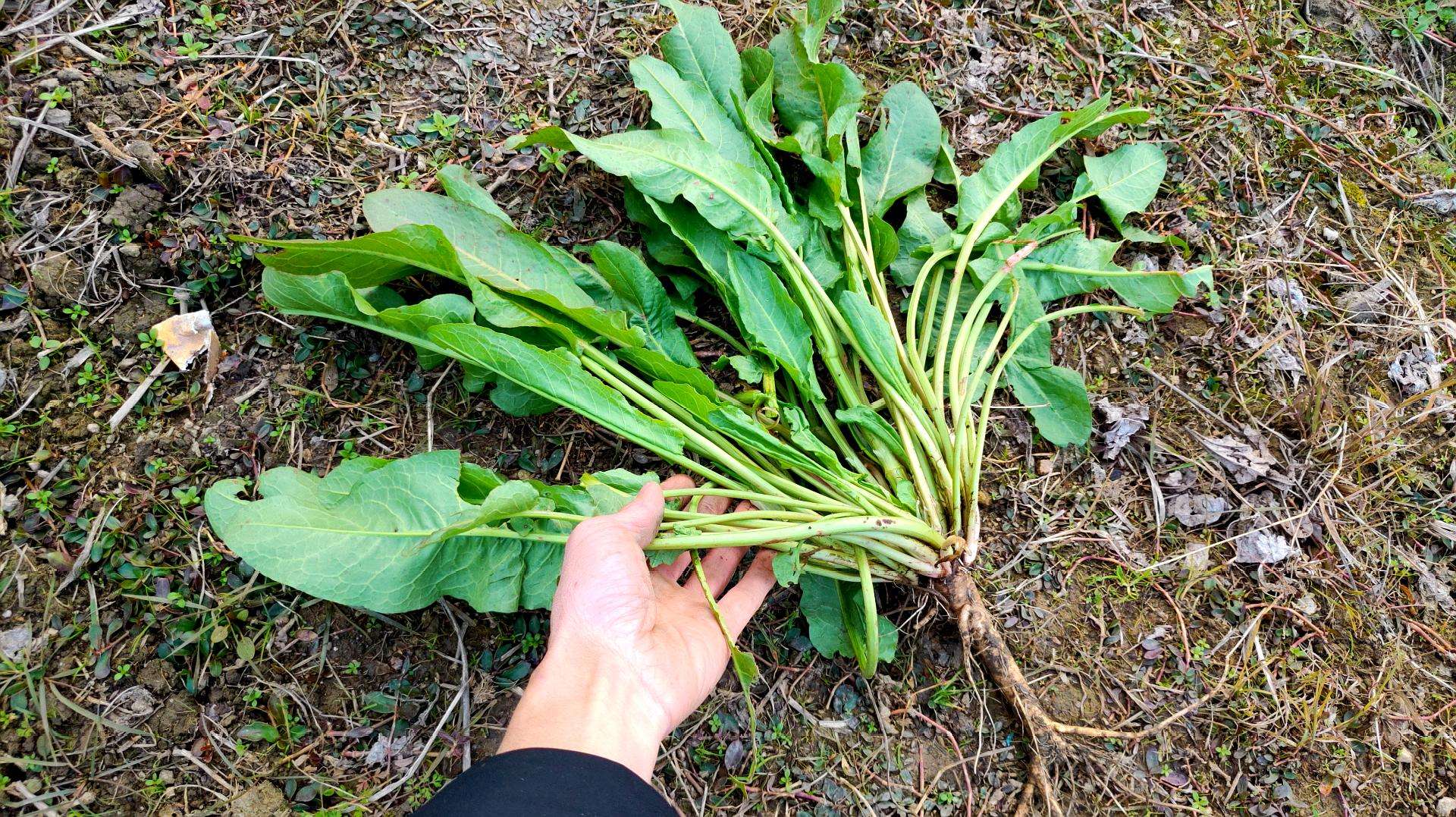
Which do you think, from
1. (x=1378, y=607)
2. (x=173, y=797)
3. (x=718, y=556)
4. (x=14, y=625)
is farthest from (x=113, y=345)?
(x=1378, y=607)

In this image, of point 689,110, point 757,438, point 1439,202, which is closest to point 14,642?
point 757,438

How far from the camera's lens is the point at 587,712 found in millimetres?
1510

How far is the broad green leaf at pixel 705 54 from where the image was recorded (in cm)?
202

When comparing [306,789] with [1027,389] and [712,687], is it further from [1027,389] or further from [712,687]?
[1027,389]

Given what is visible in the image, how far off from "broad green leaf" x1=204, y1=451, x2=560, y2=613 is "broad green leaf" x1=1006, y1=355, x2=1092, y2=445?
1.36 m

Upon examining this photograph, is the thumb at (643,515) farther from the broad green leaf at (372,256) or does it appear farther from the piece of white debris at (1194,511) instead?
the piece of white debris at (1194,511)

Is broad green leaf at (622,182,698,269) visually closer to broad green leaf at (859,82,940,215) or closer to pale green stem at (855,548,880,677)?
broad green leaf at (859,82,940,215)

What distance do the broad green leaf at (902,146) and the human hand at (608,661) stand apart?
114cm

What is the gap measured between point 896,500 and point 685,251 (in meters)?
0.87

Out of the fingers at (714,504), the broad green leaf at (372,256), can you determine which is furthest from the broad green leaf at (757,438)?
the broad green leaf at (372,256)

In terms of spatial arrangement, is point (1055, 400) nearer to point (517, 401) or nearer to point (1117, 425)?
point (1117, 425)

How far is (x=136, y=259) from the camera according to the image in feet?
6.37

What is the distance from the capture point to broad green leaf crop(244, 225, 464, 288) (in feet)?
5.41

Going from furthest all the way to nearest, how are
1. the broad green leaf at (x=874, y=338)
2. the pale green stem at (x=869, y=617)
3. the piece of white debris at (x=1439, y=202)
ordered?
1. the piece of white debris at (x=1439, y=202)
2. the broad green leaf at (x=874, y=338)
3. the pale green stem at (x=869, y=617)
